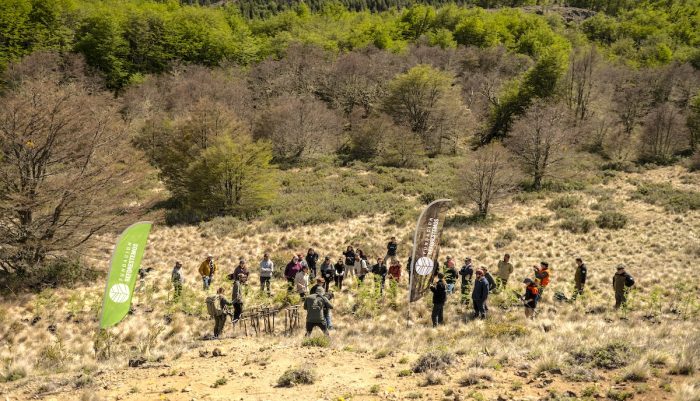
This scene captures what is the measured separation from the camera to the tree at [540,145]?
37.8 m

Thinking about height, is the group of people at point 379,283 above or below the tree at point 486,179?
below

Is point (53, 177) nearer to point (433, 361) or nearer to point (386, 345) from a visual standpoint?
point (386, 345)

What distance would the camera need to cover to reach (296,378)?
9.56 m

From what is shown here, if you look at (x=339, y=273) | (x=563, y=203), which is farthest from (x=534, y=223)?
(x=339, y=273)

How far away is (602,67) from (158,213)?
58.5m

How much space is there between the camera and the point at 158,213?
25.2m

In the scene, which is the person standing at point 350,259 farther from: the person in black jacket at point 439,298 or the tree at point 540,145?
the tree at point 540,145

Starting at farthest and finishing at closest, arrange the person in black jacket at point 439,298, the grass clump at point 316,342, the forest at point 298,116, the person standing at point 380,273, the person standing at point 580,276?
the forest at point 298,116 → the person standing at point 380,273 → the person standing at point 580,276 → the person in black jacket at point 439,298 → the grass clump at point 316,342

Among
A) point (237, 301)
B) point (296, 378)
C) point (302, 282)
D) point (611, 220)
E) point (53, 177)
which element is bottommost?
point (296, 378)

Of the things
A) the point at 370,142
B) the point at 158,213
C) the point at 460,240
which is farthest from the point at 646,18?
the point at 158,213

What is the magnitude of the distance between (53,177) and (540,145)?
1299 inches

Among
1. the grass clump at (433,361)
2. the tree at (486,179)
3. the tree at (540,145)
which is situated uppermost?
the tree at (540,145)

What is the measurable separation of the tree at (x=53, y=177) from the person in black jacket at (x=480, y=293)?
14.5 meters

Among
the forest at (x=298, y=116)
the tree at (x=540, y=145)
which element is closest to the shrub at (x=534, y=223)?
the forest at (x=298, y=116)
